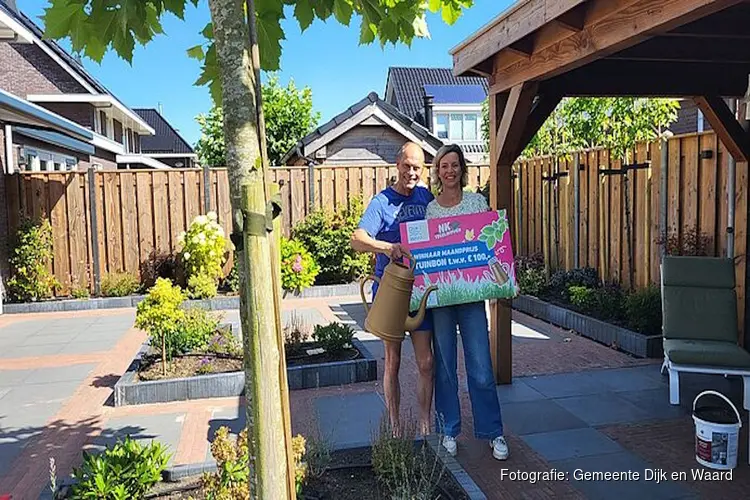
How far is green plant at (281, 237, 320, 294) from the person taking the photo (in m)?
9.22

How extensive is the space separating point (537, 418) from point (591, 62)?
2519 millimetres

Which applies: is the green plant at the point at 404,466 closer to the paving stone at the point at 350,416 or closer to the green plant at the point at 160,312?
the paving stone at the point at 350,416

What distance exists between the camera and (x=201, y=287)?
907 cm

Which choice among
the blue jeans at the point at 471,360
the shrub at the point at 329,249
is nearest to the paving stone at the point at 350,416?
the blue jeans at the point at 471,360

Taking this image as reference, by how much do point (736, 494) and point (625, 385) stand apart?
1751 millimetres

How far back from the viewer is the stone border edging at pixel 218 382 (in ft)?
→ 15.3

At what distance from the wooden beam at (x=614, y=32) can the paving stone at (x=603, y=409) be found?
2274mm

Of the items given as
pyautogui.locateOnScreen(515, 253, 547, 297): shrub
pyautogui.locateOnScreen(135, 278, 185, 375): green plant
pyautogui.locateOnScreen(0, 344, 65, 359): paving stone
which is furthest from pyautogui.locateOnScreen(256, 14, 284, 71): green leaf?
pyautogui.locateOnScreen(515, 253, 547, 297): shrub

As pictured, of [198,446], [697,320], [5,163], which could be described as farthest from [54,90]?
[697,320]

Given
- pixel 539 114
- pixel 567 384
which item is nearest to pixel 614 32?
pixel 539 114

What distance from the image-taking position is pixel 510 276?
354cm

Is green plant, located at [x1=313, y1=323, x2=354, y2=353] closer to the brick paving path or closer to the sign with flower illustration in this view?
the brick paving path

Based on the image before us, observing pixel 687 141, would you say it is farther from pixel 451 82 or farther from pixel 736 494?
pixel 451 82

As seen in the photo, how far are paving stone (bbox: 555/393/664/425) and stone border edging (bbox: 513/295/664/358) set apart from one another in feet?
4.13
